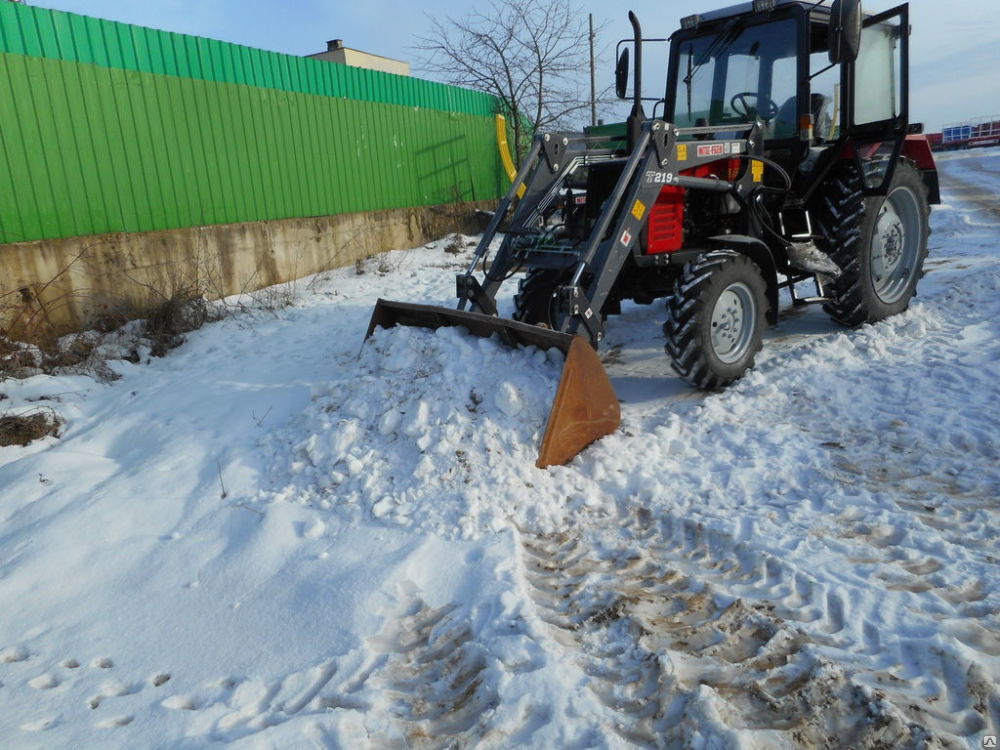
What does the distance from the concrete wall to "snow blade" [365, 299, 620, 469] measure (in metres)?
4.47

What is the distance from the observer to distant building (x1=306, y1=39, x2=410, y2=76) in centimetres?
2588

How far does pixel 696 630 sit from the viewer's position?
109 inches

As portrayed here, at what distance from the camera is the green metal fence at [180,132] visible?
664 cm

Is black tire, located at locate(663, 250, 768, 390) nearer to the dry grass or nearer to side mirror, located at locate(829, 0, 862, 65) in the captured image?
side mirror, located at locate(829, 0, 862, 65)

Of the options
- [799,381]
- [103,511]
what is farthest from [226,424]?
[799,381]

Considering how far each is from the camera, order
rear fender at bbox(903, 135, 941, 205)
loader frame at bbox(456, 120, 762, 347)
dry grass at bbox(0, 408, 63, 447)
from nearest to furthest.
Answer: loader frame at bbox(456, 120, 762, 347)
dry grass at bbox(0, 408, 63, 447)
rear fender at bbox(903, 135, 941, 205)

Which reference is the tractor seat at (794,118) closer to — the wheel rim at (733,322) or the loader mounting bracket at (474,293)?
the wheel rim at (733,322)

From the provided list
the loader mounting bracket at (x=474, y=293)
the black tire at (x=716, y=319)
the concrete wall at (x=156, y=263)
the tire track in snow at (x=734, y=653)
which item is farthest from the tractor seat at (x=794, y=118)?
the concrete wall at (x=156, y=263)

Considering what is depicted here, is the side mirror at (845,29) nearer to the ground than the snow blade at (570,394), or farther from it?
farther from it

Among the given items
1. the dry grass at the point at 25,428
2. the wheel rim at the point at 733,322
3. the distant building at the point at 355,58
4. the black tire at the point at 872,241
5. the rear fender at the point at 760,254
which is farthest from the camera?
the distant building at the point at 355,58

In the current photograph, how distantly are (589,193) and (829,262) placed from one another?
221 centimetres

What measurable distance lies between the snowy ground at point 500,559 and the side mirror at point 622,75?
8.41 feet

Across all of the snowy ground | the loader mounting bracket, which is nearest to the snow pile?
the snowy ground

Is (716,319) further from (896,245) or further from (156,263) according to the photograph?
(156,263)
